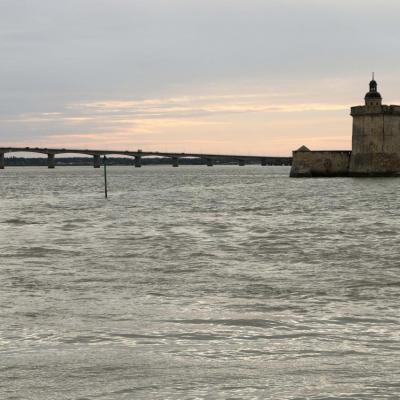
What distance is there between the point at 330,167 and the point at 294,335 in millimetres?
89611

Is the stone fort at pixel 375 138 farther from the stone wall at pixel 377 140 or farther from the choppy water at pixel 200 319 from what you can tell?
the choppy water at pixel 200 319

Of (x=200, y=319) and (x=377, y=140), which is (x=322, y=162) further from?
(x=200, y=319)

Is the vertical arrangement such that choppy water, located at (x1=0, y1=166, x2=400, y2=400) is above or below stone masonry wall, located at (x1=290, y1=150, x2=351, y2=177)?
below

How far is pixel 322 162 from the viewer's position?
9844 centimetres

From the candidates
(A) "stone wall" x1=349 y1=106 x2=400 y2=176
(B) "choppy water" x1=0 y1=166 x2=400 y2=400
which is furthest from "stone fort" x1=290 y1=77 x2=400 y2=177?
(B) "choppy water" x1=0 y1=166 x2=400 y2=400

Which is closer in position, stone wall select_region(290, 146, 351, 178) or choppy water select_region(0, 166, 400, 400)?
choppy water select_region(0, 166, 400, 400)

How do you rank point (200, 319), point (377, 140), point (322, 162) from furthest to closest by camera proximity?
point (322, 162) → point (377, 140) → point (200, 319)

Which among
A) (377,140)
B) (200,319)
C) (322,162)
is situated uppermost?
(377,140)

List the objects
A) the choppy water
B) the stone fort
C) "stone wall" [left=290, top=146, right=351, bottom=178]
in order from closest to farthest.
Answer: the choppy water < the stone fort < "stone wall" [left=290, top=146, right=351, bottom=178]

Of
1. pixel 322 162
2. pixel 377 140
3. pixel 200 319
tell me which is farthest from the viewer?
pixel 322 162

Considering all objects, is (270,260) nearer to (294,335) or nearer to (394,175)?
(294,335)

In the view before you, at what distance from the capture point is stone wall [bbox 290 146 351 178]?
9725 cm

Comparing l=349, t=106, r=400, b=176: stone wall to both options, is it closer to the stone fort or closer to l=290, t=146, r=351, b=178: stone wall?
the stone fort

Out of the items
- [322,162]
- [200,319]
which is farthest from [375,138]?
[200,319]
